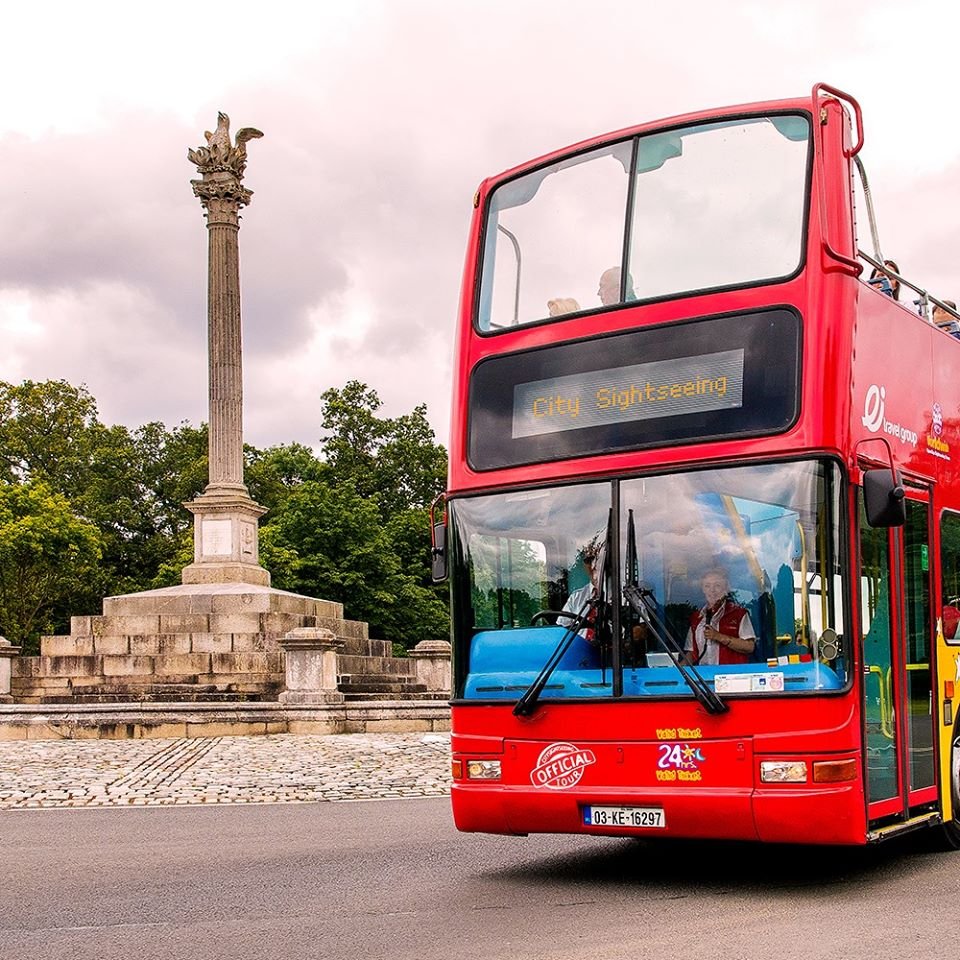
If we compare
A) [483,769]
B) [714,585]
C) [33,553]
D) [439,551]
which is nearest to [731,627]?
[714,585]

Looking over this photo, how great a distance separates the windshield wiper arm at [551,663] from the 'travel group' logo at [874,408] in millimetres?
1964

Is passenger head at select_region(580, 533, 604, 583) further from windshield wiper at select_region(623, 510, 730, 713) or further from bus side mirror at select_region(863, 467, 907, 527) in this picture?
bus side mirror at select_region(863, 467, 907, 527)

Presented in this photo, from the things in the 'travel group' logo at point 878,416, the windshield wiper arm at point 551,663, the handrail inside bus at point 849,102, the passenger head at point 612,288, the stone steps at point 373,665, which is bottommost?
the stone steps at point 373,665

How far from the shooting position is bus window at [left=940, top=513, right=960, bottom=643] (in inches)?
382

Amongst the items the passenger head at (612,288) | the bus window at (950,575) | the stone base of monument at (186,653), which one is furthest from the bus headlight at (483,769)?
the stone base of monument at (186,653)

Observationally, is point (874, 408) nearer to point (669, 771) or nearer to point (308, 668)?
point (669, 771)

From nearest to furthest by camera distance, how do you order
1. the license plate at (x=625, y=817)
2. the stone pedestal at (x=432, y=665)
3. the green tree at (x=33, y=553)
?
the license plate at (x=625, y=817) → the stone pedestal at (x=432, y=665) → the green tree at (x=33, y=553)

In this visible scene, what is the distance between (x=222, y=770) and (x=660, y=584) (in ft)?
34.5

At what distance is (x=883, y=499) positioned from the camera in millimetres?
8039

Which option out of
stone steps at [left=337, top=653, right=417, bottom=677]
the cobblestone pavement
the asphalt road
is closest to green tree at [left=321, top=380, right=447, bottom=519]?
stone steps at [left=337, top=653, right=417, bottom=677]

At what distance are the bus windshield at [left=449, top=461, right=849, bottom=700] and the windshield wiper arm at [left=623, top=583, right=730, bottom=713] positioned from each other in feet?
0.04

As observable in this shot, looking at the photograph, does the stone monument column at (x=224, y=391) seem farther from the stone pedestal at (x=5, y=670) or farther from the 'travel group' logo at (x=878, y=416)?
the 'travel group' logo at (x=878, y=416)

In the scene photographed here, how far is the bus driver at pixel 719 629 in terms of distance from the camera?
26.5ft

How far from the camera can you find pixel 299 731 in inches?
922
